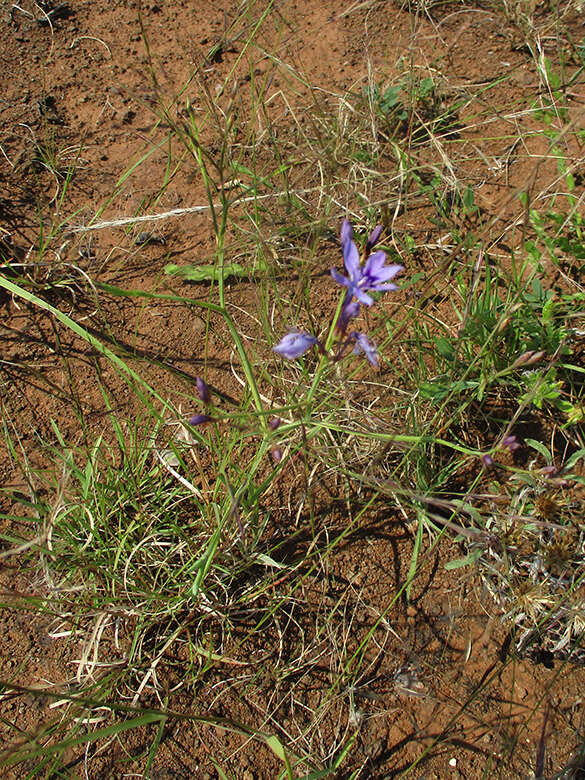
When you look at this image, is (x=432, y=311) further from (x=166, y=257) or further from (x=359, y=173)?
(x=166, y=257)

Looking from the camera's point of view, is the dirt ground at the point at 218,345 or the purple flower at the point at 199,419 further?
the dirt ground at the point at 218,345

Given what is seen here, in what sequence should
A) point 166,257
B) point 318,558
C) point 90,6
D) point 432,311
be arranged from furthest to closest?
1. point 90,6
2. point 166,257
3. point 432,311
4. point 318,558

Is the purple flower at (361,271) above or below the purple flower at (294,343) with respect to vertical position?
above

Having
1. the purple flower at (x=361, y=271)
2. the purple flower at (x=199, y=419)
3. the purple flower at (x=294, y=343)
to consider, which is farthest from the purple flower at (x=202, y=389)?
the purple flower at (x=361, y=271)

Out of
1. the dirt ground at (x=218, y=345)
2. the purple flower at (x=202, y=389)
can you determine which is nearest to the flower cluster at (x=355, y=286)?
the purple flower at (x=202, y=389)

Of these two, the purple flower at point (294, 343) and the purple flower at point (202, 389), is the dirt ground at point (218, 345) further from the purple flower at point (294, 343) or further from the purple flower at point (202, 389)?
the purple flower at point (294, 343)

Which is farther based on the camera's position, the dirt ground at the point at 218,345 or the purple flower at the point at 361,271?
the dirt ground at the point at 218,345

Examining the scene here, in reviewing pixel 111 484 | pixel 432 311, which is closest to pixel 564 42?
pixel 432 311

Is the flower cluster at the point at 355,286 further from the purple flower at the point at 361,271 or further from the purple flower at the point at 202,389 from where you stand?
the purple flower at the point at 202,389
